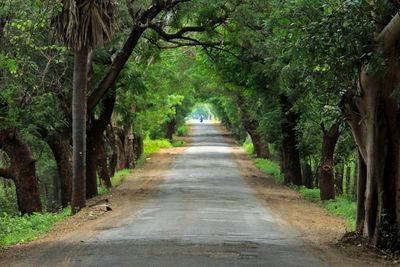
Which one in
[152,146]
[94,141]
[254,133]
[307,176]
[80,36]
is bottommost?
[307,176]

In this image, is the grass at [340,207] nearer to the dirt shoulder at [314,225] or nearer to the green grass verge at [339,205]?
the green grass verge at [339,205]

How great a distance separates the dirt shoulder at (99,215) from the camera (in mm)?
11789

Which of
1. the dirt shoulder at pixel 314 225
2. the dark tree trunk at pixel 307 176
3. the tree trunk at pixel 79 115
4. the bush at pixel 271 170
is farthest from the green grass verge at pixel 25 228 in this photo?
the dark tree trunk at pixel 307 176

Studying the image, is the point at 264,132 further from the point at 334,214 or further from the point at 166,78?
the point at 166,78

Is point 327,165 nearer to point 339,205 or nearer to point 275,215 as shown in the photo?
point 339,205

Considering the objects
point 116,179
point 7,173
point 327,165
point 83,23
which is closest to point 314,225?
point 327,165

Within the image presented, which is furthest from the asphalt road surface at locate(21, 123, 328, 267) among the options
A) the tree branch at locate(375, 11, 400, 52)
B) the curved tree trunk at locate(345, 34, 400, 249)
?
the tree branch at locate(375, 11, 400, 52)

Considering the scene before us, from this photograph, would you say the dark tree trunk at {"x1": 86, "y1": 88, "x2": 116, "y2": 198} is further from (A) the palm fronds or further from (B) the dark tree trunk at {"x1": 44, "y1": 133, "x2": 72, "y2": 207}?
(A) the palm fronds

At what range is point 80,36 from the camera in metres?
16.3

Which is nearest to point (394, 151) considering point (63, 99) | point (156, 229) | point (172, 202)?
point (156, 229)

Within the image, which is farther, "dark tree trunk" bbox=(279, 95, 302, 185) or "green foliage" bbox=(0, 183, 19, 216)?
"green foliage" bbox=(0, 183, 19, 216)

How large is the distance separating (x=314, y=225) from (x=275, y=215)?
1.95 m

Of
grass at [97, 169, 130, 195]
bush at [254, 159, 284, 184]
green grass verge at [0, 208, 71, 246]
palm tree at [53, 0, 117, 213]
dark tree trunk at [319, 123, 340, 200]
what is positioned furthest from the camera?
bush at [254, 159, 284, 184]

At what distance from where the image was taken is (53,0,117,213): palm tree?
1594 cm
